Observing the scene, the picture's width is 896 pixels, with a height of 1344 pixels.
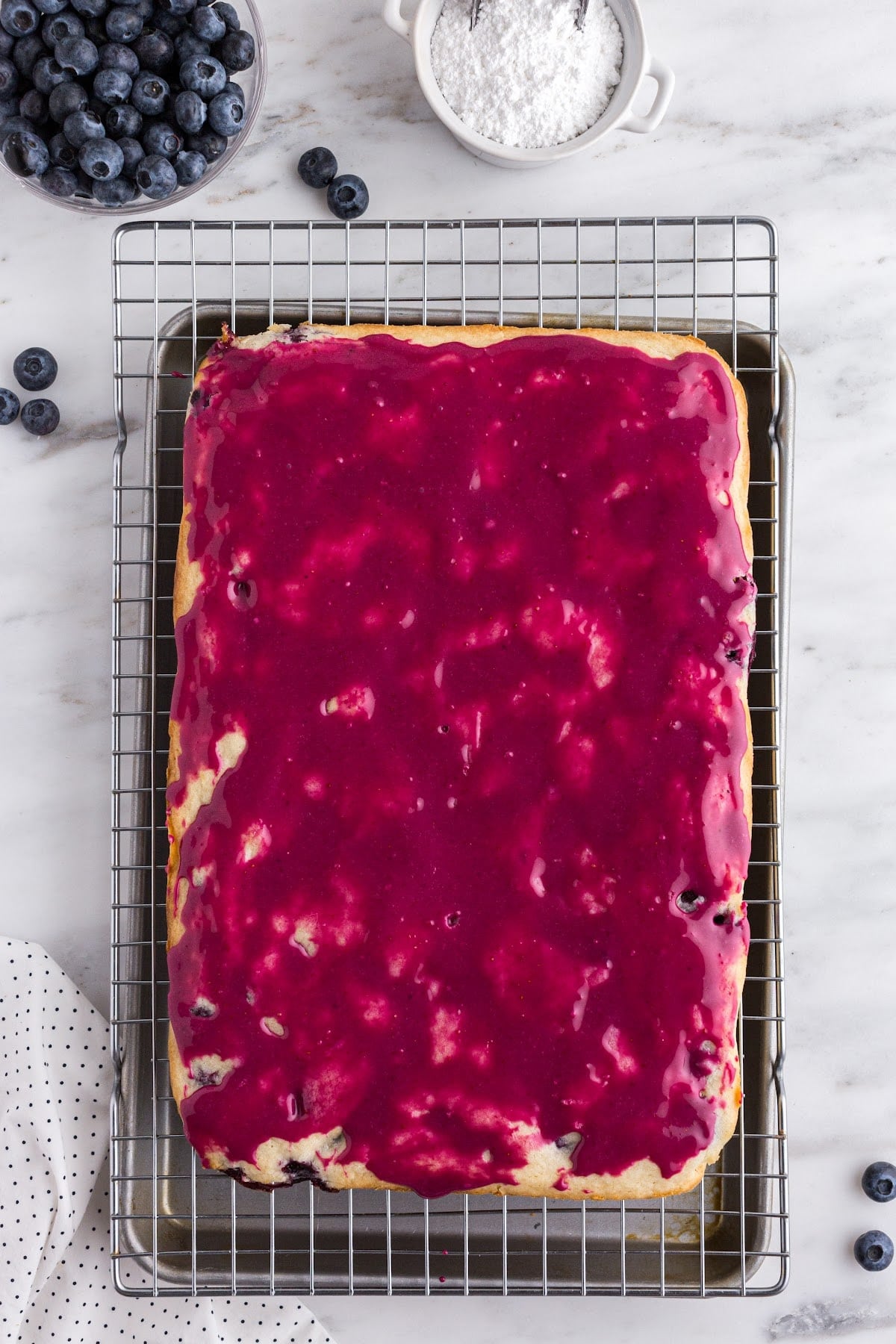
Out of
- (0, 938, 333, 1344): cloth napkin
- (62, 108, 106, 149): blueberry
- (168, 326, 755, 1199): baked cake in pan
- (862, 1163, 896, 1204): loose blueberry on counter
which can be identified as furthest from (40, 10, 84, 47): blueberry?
(862, 1163, 896, 1204): loose blueberry on counter

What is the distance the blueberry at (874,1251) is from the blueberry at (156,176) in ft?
6.90

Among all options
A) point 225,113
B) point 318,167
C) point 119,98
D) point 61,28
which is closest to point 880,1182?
point 318,167

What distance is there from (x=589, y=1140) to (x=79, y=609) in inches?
47.6

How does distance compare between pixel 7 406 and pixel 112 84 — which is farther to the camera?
pixel 7 406

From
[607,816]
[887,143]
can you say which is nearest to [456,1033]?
[607,816]

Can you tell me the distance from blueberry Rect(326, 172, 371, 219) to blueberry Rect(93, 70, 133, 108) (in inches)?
14.1

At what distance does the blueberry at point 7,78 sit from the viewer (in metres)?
1.88

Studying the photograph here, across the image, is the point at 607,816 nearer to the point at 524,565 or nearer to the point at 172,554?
the point at 524,565

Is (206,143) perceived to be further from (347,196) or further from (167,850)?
(167,850)

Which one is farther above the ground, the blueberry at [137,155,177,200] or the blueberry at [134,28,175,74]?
the blueberry at [134,28,175,74]

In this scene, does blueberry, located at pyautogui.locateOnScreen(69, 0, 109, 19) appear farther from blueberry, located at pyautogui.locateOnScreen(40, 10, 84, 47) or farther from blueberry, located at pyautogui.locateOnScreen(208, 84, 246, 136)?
blueberry, located at pyautogui.locateOnScreen(208, 84, 246, 136)

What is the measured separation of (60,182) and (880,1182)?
2151 mm

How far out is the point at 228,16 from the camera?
1.92 metres

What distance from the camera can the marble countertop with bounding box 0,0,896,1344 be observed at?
200 cm
